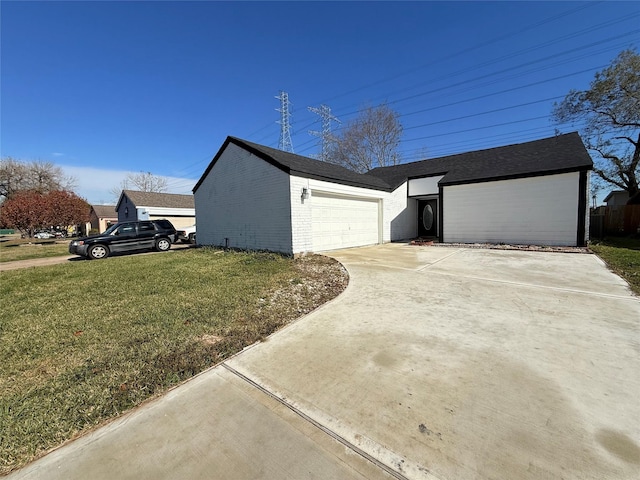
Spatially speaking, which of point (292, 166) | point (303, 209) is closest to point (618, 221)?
point (303, 209)

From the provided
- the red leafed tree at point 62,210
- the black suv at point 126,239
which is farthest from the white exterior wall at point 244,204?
the red leafed tree at point 62,210

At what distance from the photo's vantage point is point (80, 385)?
2480 millimetres

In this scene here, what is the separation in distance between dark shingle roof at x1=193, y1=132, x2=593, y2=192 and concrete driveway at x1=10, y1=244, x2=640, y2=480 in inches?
281

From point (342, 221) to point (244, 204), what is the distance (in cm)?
418

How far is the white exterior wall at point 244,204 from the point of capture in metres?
9.51

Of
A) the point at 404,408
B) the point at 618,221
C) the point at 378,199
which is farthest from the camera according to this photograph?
the point at 618,221

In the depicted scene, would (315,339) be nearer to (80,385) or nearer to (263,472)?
(263,472)

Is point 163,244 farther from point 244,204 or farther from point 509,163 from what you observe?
point 509,163

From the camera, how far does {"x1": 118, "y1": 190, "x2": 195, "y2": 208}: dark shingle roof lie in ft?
89.7

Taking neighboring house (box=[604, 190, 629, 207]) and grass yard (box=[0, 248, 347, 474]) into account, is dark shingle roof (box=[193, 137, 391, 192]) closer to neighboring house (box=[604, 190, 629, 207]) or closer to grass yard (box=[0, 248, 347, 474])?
grass yard (box=[0, 248, 347, 474])

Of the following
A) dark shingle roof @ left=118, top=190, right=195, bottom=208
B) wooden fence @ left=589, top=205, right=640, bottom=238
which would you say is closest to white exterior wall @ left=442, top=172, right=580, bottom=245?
wooden fence @ left=589, top=205, right=640, bottom=238

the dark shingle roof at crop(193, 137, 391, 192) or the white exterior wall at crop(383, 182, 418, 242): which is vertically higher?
the dark shingle roof at crop(193, 137, 391, 192)

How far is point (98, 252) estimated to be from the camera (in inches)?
440

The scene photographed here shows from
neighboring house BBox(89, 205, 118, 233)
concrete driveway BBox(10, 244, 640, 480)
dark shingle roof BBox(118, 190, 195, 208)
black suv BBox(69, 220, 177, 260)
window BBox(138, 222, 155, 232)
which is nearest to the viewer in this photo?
concrete driveway BBox(10, 244, 640, 480)
